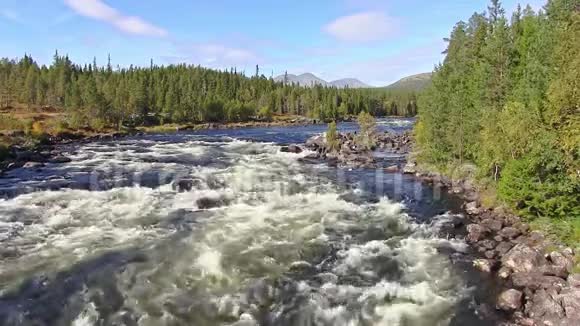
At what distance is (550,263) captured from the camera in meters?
22.5

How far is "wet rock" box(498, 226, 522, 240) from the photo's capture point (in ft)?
90.0

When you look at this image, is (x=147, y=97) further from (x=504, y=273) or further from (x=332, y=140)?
(x=504, y=273)

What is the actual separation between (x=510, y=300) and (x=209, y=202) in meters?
23.5

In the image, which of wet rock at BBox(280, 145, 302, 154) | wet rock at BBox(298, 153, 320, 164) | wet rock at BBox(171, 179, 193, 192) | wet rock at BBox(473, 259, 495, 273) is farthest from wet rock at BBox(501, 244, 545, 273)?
wet rock at BBox(280, 145, 302, 154)

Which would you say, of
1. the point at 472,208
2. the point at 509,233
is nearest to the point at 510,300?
the point at 509,233

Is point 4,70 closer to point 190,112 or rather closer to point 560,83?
point 190,112

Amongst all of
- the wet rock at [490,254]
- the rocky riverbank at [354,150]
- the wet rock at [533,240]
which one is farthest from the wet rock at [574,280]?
the rocky riverbank at [354,150]

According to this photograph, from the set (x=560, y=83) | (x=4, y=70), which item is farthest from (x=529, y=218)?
(x=4, y=70)

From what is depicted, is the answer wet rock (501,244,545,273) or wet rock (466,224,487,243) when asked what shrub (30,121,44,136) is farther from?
wet rock (501,244,545,273)

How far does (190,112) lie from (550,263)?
129375 millimetres

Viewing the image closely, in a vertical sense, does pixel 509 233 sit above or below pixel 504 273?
above

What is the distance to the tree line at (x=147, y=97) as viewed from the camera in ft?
355

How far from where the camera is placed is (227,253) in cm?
2525

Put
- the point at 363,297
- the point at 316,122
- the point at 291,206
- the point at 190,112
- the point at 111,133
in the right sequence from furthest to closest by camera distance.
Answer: the point at 316,122 → the point at 190,112 → the point at 111,133 → the point at 291,206 → the point at 363,297
